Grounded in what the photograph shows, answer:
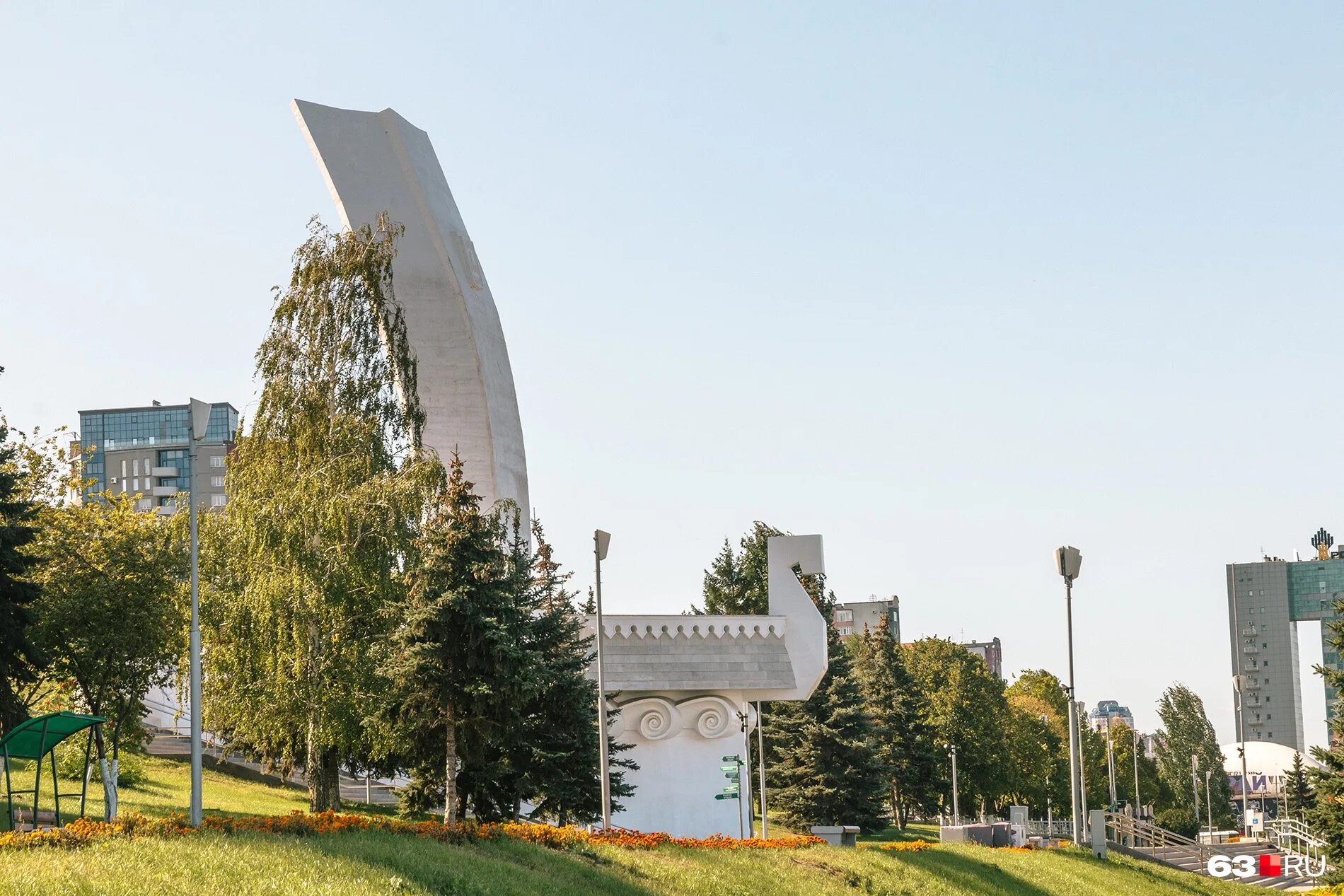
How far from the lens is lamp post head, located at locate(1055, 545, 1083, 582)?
27484 mm

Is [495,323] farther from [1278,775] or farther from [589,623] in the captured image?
[1278,775]

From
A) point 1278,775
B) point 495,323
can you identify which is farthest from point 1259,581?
point 495,323

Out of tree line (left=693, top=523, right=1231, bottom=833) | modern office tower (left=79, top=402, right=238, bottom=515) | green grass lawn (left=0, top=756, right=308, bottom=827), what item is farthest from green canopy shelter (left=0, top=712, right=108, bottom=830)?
modern office tower (left=79, top=402, right=238, bottom=515)

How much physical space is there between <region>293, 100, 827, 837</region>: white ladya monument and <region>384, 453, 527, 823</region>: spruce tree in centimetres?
548

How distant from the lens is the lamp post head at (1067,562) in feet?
90.2

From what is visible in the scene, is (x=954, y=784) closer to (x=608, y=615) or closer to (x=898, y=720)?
(x=898, y=720)

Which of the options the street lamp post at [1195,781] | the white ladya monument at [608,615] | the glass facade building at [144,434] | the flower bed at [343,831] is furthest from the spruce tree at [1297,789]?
the glass facade building at [144,434]

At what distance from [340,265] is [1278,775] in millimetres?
100981

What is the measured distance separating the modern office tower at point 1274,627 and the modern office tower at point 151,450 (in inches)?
3890

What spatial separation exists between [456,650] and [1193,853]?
2750 centimetres

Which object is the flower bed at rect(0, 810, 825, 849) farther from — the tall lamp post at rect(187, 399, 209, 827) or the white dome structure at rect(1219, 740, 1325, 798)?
the white dome structure at rect(1219, 740, 1325, 798)

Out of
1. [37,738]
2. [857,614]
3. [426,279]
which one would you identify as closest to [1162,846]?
[426,279]

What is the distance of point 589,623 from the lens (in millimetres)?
31094

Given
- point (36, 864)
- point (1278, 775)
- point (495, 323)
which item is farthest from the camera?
point (1278, 775)
